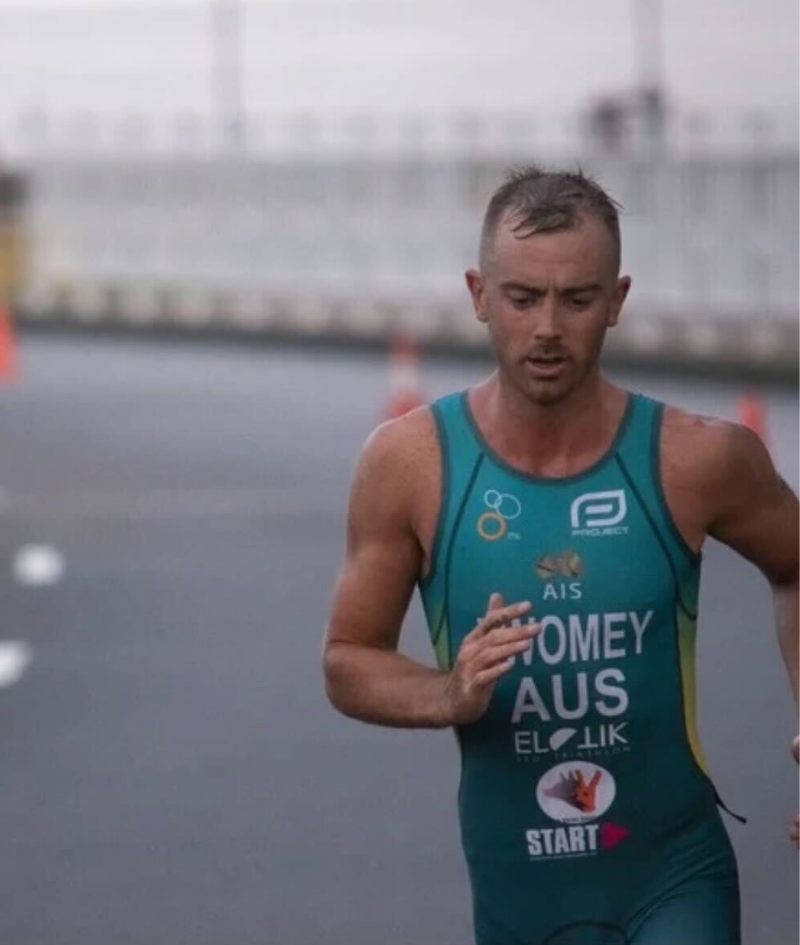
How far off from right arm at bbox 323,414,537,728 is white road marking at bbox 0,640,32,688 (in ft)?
25.7

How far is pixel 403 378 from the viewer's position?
88.7 ft

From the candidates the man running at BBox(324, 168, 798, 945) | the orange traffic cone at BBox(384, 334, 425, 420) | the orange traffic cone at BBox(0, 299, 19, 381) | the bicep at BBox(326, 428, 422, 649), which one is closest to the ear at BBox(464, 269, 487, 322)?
the man running at BBox(324, 168, 798, 945)

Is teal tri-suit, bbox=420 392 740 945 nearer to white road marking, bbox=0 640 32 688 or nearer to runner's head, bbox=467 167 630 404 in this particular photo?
runner's head, bbox=467 167 630 404

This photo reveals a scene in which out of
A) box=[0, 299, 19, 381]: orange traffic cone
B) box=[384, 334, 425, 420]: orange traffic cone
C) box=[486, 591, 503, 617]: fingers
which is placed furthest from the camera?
box=[0, 299, 19, 381]: orange traffic cone

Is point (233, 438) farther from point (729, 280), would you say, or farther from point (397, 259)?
point (397, 259)

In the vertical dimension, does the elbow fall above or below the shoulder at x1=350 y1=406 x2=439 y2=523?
below

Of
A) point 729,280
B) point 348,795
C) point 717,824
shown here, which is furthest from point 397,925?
point 729,280

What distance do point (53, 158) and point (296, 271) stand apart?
538 centimetres

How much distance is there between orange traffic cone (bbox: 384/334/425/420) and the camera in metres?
21.8

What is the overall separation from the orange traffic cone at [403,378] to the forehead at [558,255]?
48.8 feet

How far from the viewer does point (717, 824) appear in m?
4.69

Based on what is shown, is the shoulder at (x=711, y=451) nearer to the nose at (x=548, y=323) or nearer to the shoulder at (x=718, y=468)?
the shoulder at (x=718, y=468)

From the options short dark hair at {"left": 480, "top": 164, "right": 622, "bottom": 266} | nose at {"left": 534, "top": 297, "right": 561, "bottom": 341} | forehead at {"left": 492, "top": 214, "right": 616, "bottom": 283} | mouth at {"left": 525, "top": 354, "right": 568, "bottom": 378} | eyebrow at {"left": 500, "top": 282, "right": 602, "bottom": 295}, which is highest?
short dark hair at {"left": 480, "top": 164, "right": 622, "bottom": 266}

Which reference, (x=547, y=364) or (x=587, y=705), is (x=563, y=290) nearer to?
(x=547, y=364)
